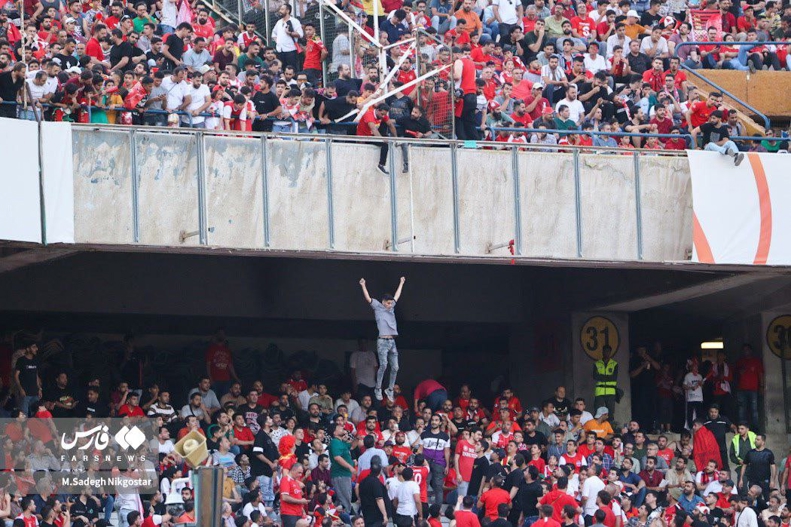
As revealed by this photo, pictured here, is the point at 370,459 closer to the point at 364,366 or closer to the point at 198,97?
the point at 364,366

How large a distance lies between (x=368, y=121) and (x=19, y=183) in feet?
16.8

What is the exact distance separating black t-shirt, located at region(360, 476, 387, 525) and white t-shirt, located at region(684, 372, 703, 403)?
8.09m

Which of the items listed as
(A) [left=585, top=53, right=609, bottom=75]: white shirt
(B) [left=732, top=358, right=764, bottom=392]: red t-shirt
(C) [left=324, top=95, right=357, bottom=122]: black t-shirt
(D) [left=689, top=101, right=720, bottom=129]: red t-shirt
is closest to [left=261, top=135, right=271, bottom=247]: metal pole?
(C) [left=324, top=95, right=357, bottom=122]: black t-shirt

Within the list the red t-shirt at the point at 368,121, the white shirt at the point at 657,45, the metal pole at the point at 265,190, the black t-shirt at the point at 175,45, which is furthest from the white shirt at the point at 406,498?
the white shirt at the point at 657,45

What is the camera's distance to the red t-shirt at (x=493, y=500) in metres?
20.7

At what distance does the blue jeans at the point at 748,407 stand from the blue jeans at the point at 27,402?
1215cm

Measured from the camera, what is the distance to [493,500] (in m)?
20.8

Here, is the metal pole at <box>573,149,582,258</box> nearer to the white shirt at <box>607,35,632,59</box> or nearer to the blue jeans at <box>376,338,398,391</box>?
the blue jeans at <box>376,338,398,391</box>

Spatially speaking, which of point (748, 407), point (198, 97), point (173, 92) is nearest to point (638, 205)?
point (748, 407)

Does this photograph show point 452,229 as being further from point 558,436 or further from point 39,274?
point 39,274

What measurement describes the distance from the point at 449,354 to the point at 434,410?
6705 millimetres

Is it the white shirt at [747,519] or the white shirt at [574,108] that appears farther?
the white shirt at [574,108]

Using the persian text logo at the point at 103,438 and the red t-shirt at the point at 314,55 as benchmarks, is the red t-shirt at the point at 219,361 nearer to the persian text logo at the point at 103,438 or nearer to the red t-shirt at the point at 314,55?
the persian text logo at the point at 103,438

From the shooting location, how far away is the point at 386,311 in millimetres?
22406
